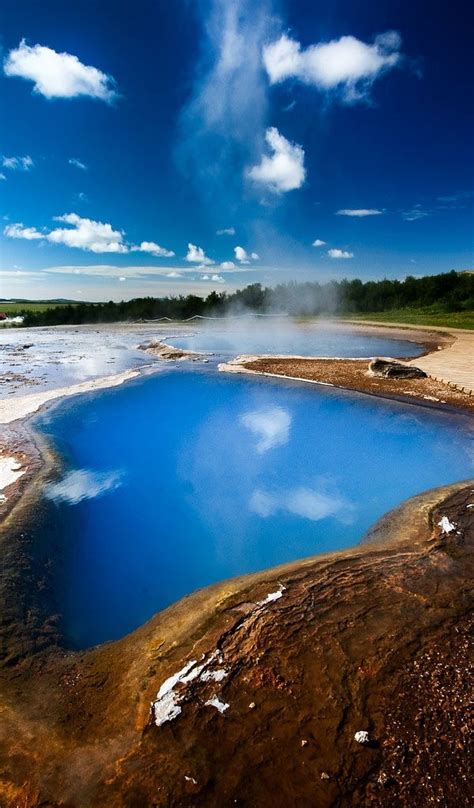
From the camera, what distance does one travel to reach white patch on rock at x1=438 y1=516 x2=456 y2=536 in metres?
4.62

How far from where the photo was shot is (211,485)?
265 inches

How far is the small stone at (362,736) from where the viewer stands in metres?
2.40

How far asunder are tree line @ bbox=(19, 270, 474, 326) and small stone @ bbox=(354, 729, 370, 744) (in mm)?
43037

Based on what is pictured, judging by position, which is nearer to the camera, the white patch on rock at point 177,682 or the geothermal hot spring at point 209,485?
the white patch on rock at point 177,682

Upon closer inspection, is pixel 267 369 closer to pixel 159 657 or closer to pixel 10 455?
pixel 10 455

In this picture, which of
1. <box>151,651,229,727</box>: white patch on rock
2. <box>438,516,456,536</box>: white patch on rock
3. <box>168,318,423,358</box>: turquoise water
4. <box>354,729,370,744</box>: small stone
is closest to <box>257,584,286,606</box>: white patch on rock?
<box>151,651,229,727</box>: white patch on rock

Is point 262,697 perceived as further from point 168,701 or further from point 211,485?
point 211,485

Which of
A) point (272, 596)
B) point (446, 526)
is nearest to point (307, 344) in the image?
point (446, 526)

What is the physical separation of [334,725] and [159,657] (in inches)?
52.2

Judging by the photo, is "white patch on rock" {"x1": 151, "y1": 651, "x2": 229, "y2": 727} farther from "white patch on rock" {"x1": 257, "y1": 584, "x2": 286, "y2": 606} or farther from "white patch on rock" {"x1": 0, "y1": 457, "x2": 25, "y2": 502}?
"white patch on rock" {"x1": 0, "y1": 457, "x2": 25, "y2": 502}

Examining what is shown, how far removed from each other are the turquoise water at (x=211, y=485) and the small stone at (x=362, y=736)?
219 centimetres

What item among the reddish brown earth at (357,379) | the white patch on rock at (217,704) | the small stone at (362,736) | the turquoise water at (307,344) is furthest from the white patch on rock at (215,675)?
the turquoise water at (307,344)

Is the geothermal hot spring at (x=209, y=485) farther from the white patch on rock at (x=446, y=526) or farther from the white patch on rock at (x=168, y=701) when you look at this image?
the white patch on rock at (x=168, y=701)

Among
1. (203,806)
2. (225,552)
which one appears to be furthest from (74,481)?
(203,806)
